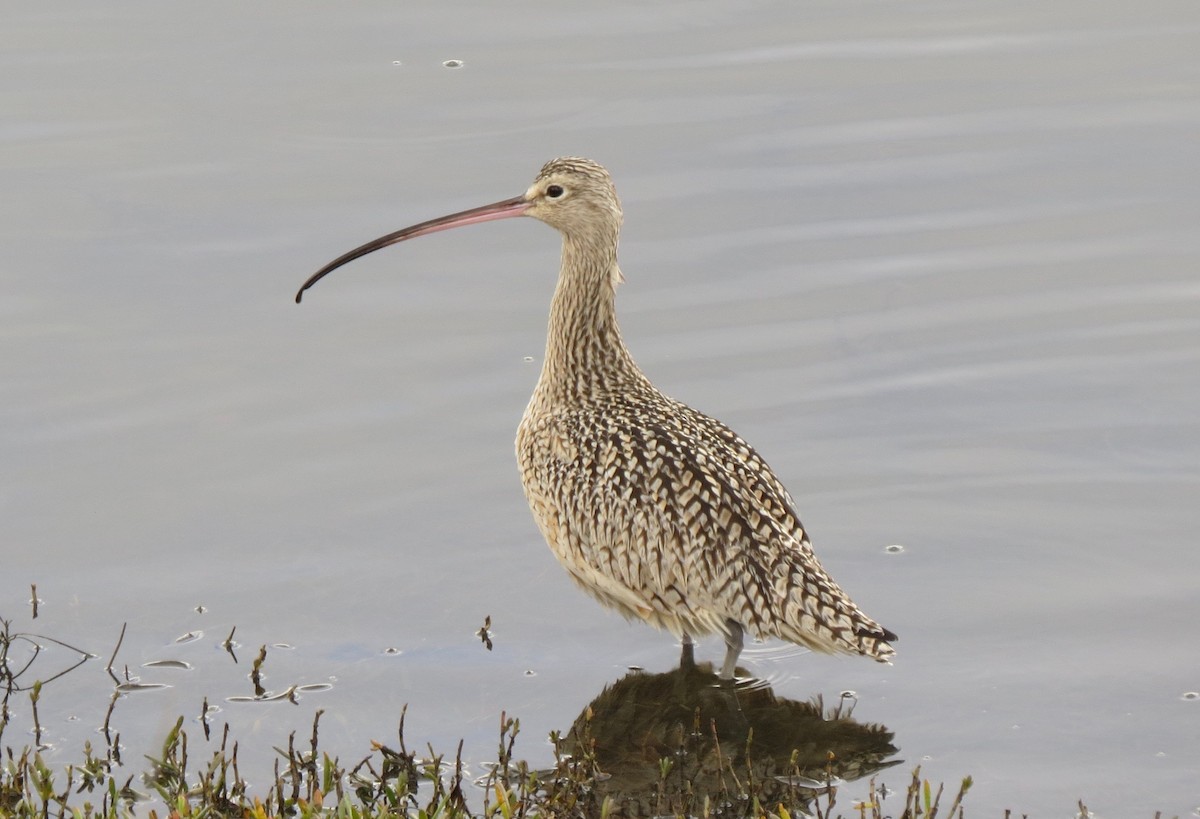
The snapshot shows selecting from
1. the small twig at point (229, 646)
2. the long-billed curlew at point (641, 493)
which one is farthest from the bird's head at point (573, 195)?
the small twig at point (229, 646)

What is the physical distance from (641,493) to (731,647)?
0.65 meters

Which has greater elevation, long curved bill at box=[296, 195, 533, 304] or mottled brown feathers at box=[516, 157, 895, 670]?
long curved bill at box=[296, 195, 533, 304]

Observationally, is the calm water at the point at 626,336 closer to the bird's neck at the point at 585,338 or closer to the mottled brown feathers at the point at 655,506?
the mottled brown feathers at the point at 655,506

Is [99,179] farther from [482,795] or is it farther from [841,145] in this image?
[482,795]

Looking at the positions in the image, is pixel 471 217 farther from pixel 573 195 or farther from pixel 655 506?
pixel 655 506

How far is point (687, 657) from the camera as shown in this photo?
731cm

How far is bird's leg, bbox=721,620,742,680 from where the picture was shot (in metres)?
6.93

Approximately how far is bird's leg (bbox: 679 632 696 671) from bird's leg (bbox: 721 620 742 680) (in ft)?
0.71

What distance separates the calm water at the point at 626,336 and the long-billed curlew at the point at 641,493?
513 millimetres

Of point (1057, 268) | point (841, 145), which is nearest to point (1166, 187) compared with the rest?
point (1057, 268)

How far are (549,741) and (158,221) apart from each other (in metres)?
5.03

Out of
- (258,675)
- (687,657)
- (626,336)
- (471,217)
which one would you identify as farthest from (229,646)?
(626,336)

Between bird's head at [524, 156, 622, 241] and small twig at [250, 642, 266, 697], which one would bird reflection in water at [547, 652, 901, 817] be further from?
bird's head at [524, 156, 622, 241]

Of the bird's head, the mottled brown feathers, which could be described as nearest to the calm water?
the mottled brown feathers
